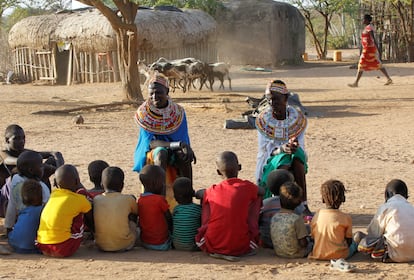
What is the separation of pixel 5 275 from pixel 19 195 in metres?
0.98

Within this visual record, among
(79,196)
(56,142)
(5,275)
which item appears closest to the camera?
(5,275)

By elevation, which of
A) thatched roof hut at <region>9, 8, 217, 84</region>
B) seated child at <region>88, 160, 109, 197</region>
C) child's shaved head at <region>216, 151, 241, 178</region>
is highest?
thatched roof hut at <region>9, 8, 217, 84</region>

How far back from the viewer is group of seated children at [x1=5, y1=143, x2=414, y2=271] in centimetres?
515

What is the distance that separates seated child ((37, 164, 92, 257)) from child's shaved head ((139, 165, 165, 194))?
48 centimetres

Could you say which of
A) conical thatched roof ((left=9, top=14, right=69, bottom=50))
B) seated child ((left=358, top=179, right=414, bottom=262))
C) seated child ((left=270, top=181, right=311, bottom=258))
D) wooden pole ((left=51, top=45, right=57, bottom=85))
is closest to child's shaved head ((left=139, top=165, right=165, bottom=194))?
seated child ((left=270, top=181, right=311, bottom=258))

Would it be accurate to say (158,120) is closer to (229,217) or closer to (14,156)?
(14,156)

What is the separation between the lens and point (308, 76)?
2430 cm

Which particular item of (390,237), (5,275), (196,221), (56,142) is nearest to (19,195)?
(5,275)

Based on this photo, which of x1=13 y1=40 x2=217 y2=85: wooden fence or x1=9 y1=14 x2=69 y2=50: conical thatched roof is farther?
x1=9 y1=14 x2=69 y2=50: conical thatched roof

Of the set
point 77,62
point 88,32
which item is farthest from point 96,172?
Answer: point 77,62

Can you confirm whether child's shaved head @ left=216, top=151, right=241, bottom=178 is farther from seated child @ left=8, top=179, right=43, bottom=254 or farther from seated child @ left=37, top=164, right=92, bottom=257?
seated child @ left=8, top=179, right=43, bottom=254

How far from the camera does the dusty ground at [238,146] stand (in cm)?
502

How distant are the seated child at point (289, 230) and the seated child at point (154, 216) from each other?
82 cm

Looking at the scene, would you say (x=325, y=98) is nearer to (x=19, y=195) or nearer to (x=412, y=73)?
(x=412, y=73)
